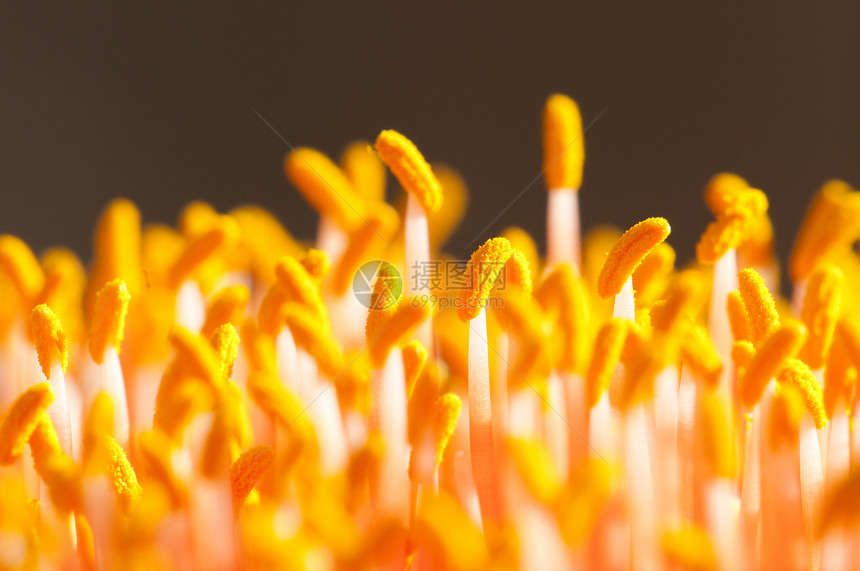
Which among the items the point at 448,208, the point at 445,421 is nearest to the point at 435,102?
the point at 448,208

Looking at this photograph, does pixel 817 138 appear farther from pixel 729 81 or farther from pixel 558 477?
pixel 558 477

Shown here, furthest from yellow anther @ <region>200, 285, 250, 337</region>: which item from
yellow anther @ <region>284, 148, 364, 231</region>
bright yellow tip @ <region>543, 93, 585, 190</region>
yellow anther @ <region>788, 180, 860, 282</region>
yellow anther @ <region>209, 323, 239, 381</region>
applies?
yellow anther @ <region>788, 180, 860, 282</region>

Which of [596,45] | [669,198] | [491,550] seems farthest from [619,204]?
[491,550]

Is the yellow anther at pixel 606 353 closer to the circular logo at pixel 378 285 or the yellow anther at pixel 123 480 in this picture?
the circular logo at pixel 378 285

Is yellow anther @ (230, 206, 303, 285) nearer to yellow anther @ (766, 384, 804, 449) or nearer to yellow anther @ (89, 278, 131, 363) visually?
yellow anther @ (89, 278, 131, 363)

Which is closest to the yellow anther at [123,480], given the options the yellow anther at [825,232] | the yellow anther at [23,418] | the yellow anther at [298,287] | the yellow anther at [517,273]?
the yellow anther at [23,418]
